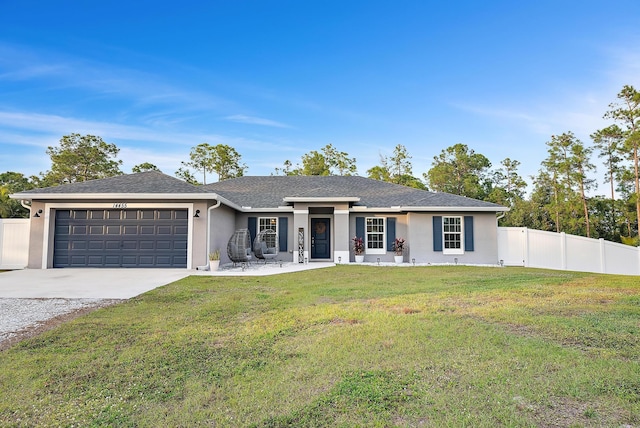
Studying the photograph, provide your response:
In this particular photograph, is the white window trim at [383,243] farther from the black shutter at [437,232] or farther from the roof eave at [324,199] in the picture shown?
the black shutter at [437,232]

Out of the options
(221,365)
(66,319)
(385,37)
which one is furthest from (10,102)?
(221,365)

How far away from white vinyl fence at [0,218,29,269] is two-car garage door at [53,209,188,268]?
1.28 meters

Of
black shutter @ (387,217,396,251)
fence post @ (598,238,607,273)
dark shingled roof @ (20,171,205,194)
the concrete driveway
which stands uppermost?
dark shingled roof @ (20,171,205,194)

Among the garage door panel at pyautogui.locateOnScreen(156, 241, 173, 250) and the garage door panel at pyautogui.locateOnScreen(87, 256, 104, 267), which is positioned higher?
the garage door panel at pyautogui.locateOnScreen(156, 241, 173, 250)

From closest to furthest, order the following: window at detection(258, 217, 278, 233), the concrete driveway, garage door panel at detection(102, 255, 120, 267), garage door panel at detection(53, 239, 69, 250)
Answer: the concrete driveway
garage door panel at detection(102, 255, 120, 267)
garage door panel at detection(53, 239, 69, 250)
window at detection(258, 217, 278, 233)

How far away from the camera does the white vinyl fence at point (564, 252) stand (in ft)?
42.0

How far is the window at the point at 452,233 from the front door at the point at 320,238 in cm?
525

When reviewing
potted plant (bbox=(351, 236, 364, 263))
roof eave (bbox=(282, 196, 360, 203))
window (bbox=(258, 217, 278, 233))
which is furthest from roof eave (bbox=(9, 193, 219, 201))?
potted plant (bbox=(351, 236, 364, 263))

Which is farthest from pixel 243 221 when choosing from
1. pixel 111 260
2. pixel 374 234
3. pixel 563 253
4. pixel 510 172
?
pixel 510 172

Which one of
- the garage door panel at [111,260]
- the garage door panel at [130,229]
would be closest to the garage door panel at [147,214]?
the garage door panel at [130,229]

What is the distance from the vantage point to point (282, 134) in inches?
872

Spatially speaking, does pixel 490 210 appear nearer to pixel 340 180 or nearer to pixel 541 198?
pixel 340 180

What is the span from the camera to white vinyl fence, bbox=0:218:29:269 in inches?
488

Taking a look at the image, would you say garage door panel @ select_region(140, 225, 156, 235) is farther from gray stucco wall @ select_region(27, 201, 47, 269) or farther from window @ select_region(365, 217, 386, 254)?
window @ select_region(365, 217, 386, 254)
